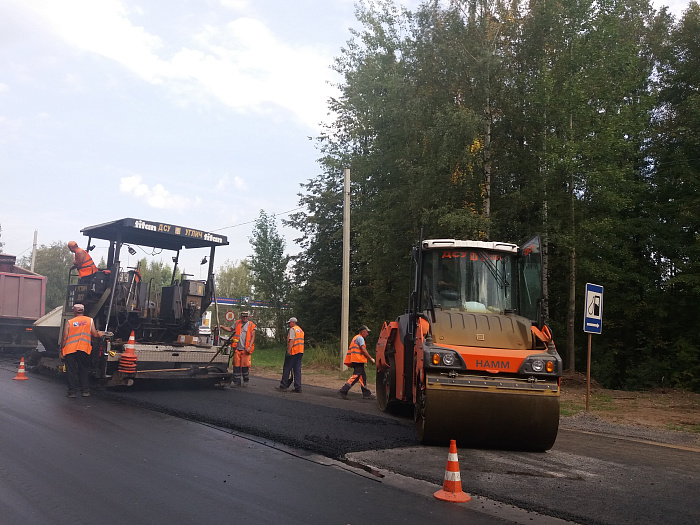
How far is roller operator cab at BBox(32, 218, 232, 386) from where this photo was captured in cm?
1143

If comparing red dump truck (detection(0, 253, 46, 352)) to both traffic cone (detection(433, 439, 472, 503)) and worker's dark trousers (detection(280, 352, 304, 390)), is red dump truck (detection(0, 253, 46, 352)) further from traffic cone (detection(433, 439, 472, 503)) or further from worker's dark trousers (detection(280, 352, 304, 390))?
traffic cone (detection(433, 439, 472, 503))

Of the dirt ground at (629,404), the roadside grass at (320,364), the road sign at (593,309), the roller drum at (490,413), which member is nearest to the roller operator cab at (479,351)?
the roller drum at (490,413)

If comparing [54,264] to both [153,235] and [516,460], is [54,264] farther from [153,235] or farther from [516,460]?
[516,460]

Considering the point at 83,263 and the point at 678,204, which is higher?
the point at 678,204

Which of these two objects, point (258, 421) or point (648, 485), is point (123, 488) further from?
point (648, 485)

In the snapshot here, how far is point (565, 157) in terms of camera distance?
1684cm

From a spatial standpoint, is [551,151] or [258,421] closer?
[258,421]

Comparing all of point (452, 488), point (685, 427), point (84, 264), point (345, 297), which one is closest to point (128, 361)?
point (84, 264)

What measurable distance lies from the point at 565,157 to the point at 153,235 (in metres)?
10.9

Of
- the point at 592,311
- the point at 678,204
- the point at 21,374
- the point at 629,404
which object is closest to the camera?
the point at 592,311

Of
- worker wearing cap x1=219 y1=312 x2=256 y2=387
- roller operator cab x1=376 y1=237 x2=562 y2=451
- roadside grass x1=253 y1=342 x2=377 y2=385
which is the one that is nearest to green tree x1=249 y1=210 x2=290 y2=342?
roadside grass x1=253 y1=342 x2=377 y2=385

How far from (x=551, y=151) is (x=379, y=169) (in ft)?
27.5

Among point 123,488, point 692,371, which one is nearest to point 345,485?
point 123,488

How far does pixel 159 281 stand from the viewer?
13.1 metres
